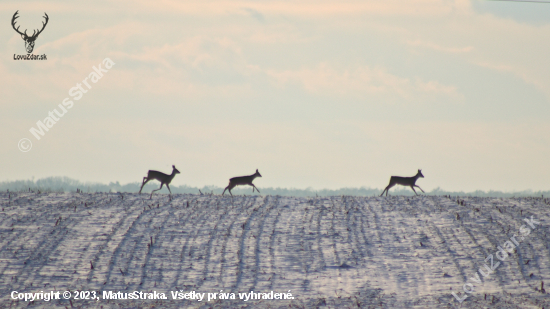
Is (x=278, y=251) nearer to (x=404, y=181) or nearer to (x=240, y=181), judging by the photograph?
(x=240, y=181)

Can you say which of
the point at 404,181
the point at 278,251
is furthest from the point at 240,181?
the point at 278,251

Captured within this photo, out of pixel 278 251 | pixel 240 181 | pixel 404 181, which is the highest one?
pixel 404 181

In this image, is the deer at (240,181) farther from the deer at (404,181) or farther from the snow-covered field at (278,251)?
the deer at (404,181)

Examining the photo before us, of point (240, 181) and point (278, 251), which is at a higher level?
point (240, 181)

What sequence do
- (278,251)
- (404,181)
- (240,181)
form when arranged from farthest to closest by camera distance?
(240,181), (404,181), (278,251)

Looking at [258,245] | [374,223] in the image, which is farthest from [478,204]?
[258,245]

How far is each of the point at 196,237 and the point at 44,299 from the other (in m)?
5.61

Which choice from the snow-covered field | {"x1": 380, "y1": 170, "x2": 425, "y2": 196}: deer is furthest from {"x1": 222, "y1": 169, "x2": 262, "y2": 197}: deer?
{"x1": 380, "y1": 170, "x2": 425, "y2": 196}: deer

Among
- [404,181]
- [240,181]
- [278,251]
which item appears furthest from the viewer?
[240,181]

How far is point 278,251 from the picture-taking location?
61.1 feet

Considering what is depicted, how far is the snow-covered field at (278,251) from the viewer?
15531 mm

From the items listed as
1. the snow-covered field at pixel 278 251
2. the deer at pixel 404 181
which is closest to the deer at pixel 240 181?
the snow-covered field at pixel 278 251

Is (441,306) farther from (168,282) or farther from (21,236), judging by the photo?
(21,236)

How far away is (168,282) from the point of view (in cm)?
1625
